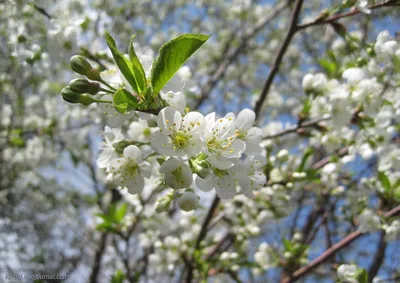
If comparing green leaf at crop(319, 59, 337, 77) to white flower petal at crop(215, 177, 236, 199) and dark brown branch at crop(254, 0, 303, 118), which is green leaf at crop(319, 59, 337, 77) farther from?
white flower petal at crop(215, 177, 236, 199)

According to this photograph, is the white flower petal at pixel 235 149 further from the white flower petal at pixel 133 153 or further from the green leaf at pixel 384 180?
the green leaf at pixel 384 180

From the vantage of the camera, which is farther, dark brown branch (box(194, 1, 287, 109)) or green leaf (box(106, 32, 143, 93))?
dark brown branch (box(194, 1, 287, 109))

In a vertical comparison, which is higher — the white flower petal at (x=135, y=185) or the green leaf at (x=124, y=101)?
the green leaf at (x=124, y=101)

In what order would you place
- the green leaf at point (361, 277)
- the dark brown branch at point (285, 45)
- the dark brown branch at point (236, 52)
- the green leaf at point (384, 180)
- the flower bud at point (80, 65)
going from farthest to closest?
the dark brown branch at point (236, 52) → the green leaf at point (384, 180) → the dark brown branch at point (285, 45) → the green leaf at point (361, 277) → the flower bud at point (80, 65)

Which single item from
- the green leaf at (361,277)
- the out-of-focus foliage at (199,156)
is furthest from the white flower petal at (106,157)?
the green leaf at (361,277)

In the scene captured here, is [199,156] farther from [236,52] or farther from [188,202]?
[236,52]

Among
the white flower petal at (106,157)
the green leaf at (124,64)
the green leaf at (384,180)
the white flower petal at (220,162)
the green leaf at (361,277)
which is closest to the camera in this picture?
Answer: the green leaf at (124,64)

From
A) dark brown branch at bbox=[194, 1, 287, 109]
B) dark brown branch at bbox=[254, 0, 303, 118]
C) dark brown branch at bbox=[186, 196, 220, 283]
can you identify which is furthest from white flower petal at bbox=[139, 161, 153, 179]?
dark brown branch at bbox=[194, 1, 287, 109]
